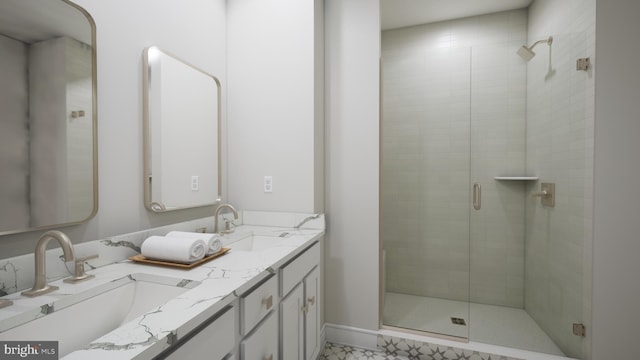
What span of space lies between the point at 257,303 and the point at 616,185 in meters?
2.07

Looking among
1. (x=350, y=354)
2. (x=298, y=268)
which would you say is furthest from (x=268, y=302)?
(x=350, y=354)

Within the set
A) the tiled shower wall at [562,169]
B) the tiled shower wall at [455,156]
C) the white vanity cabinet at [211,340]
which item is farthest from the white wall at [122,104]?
the tiled shower wall at [562,169]

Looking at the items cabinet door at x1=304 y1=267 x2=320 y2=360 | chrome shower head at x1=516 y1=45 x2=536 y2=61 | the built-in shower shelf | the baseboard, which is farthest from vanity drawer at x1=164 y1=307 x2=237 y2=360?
chrome shower head at x1=516 y1=45 x2=536 y2=61

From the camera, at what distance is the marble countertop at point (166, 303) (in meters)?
0.59

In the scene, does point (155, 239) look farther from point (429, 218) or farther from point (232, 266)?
point (429, 218)

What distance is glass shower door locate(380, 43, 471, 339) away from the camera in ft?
7.66

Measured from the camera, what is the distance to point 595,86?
1.63 metres

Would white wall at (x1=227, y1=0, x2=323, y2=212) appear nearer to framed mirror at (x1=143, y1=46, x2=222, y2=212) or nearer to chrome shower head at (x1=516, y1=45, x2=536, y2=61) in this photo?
framed mirror at (x1=143, y1=46, x2=222, y2=212)

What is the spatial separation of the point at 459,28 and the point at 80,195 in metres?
3.09

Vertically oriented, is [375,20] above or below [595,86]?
above

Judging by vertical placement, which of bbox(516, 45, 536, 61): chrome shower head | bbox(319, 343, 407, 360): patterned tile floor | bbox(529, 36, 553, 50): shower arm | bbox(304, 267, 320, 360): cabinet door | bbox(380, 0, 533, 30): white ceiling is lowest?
bbox(319, 343, 407, 360): patterned tile floor

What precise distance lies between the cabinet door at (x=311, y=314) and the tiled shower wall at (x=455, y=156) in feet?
2.49

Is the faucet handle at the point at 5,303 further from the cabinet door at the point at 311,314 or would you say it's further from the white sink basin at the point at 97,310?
the cabinet door at the point at 311,314

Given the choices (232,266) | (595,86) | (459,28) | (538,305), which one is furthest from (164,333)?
(459,28)
